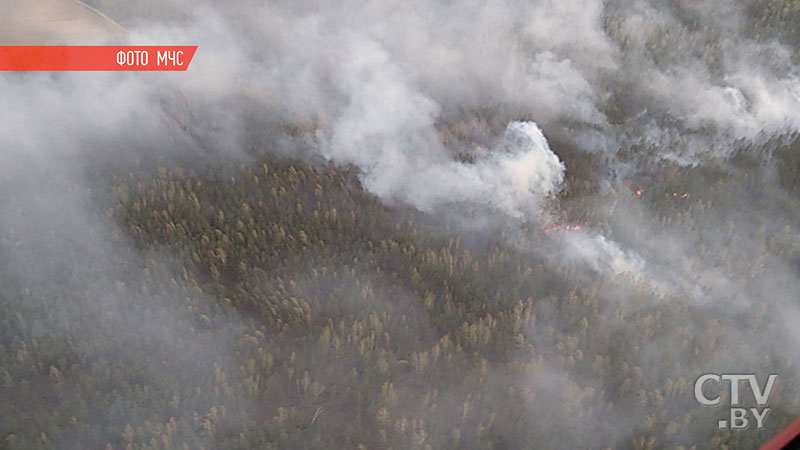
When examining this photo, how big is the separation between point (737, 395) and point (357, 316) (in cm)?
626

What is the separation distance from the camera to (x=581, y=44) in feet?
70.3

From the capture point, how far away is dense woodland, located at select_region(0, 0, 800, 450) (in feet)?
34.3

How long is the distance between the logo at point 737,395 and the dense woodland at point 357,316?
0.48ft

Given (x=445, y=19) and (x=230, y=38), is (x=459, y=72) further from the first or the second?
(x=230, y=38)

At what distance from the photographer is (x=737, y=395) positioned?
11352 millimetres

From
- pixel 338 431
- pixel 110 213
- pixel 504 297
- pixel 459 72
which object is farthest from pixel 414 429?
pixel 459 72

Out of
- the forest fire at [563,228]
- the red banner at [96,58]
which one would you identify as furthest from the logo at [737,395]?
the red banner at [96,58]

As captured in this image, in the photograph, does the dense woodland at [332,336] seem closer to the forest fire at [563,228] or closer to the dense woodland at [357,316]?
the dense woodland at [357,316]

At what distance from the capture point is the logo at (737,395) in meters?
10.9

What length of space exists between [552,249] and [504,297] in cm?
176

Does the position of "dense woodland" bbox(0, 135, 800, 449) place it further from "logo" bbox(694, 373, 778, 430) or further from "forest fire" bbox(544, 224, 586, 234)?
"forest fire" bbox(544, 224, 586, 234)

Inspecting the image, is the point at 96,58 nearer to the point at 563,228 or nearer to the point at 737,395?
the point at 563,228

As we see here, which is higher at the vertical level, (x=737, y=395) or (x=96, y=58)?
(x=96, y=58)

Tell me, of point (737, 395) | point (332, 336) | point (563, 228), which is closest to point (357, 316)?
point (332, 336)
